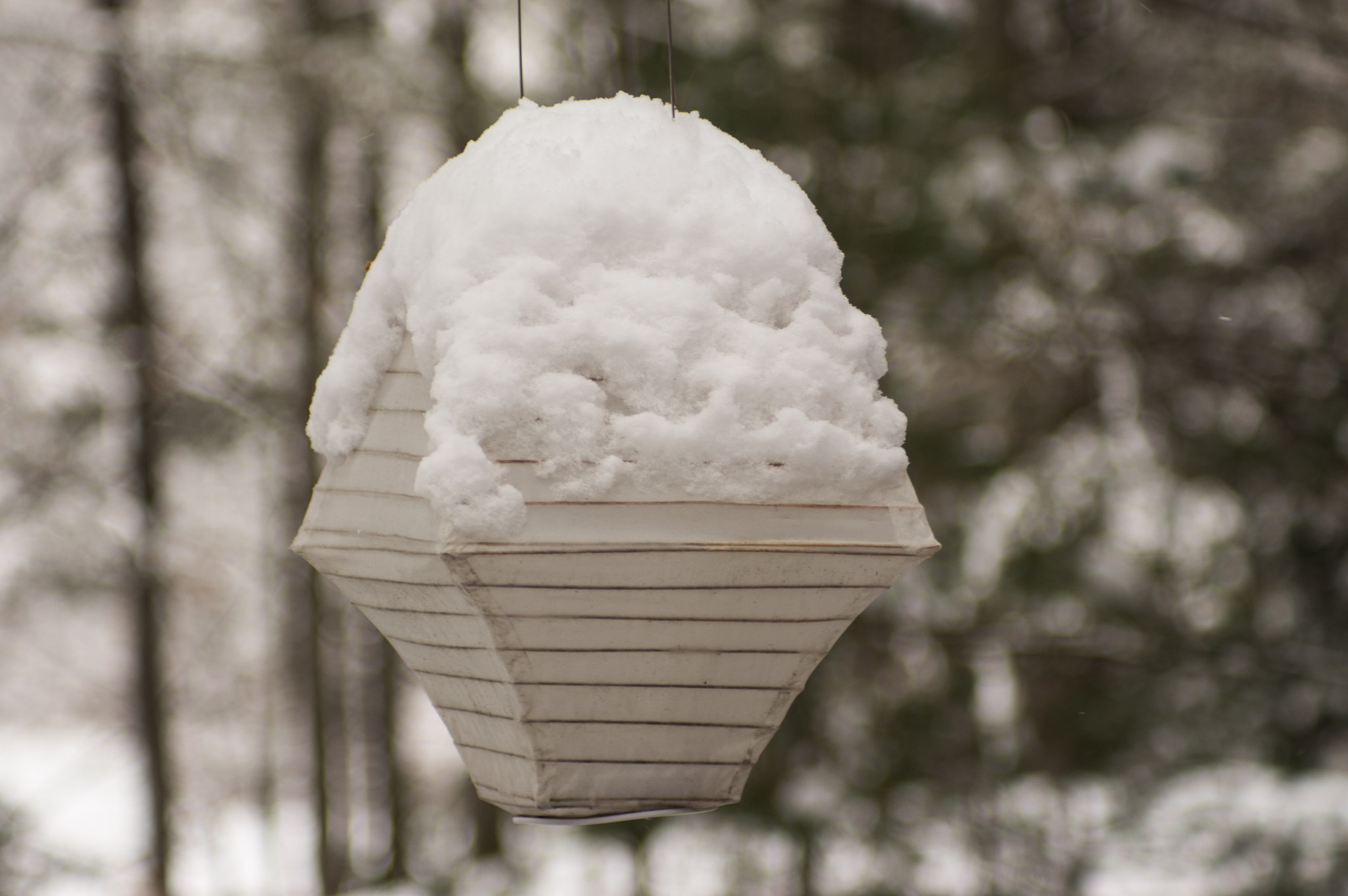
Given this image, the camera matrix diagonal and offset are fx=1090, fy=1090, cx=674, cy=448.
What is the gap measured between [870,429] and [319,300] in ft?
10.2

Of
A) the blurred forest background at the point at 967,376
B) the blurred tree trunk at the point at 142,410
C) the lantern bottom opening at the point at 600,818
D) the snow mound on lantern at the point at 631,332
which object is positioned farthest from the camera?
the blurred tree trunk at the point at 142,410

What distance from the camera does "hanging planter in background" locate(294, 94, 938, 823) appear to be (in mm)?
789

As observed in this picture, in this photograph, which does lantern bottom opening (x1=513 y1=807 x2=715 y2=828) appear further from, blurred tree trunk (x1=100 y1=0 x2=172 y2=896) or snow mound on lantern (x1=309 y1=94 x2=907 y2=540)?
blurred tree trunk (x1=100 y1=0 x2=172 y2=896)

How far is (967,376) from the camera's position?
3082 millimetres

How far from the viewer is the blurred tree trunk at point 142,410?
3580mm

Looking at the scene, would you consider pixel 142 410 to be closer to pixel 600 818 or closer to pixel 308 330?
pixel 308 330

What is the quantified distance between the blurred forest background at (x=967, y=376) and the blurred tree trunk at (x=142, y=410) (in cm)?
2

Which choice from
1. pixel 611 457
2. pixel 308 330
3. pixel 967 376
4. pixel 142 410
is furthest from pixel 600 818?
pixel 142 410

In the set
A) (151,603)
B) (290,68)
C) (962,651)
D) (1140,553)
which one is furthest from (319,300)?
(1140,553)

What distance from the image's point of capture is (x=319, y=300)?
3.65 meters

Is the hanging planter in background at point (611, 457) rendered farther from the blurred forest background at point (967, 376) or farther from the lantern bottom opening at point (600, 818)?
the blurred forest background at point (967, 376)

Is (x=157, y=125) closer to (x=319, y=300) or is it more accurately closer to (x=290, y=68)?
(x=290, y=68)

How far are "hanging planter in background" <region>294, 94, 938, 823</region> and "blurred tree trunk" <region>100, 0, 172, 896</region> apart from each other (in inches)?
119

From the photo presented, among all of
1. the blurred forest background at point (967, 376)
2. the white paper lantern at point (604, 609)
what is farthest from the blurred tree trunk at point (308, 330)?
the white paper lantern at point (604, 609)
